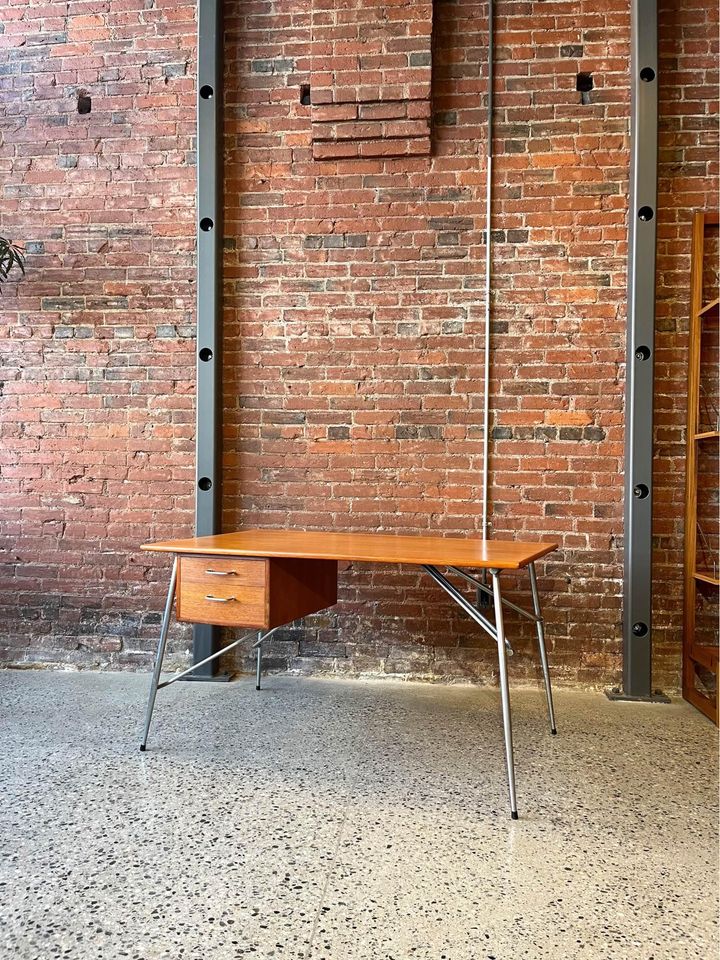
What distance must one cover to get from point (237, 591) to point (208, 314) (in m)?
1.55

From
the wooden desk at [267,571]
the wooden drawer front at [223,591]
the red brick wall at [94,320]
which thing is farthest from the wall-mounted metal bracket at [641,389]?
the red brick wall at [94,320]

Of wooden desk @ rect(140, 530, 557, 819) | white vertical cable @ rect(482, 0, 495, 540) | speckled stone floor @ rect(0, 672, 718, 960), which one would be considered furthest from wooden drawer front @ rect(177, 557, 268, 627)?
white vertical cable @ rect(482, 0, 495, 540)

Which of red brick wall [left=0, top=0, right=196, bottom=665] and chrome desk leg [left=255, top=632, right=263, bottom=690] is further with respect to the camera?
red brick wall [left=0, top=0, right=196, bottom=665]

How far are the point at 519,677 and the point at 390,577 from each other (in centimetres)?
75

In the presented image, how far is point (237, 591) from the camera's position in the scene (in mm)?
2145

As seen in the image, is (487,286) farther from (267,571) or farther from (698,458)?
(267,571)

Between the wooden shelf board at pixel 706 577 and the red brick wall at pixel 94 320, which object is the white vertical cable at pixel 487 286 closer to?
the wooden shelf board at pixel 706 577

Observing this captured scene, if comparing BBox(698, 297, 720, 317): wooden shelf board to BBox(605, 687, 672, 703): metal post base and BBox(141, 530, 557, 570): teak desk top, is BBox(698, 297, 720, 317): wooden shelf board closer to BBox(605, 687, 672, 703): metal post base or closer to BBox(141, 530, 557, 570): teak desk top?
BBox(141, 530, 557, 570): teak desk top

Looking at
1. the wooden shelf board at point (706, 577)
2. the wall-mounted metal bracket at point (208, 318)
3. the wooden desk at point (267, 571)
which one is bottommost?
the wooden shelf board at point (706, 577)

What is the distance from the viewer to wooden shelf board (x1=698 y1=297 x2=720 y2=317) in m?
2.71

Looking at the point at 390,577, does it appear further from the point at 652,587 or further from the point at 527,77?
the point at 527,77

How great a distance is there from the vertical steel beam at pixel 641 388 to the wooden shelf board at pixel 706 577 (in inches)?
7.6

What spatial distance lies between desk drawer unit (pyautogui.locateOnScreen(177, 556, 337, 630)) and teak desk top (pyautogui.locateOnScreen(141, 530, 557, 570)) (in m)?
0.05

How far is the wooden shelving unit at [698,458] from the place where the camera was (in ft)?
9.32
